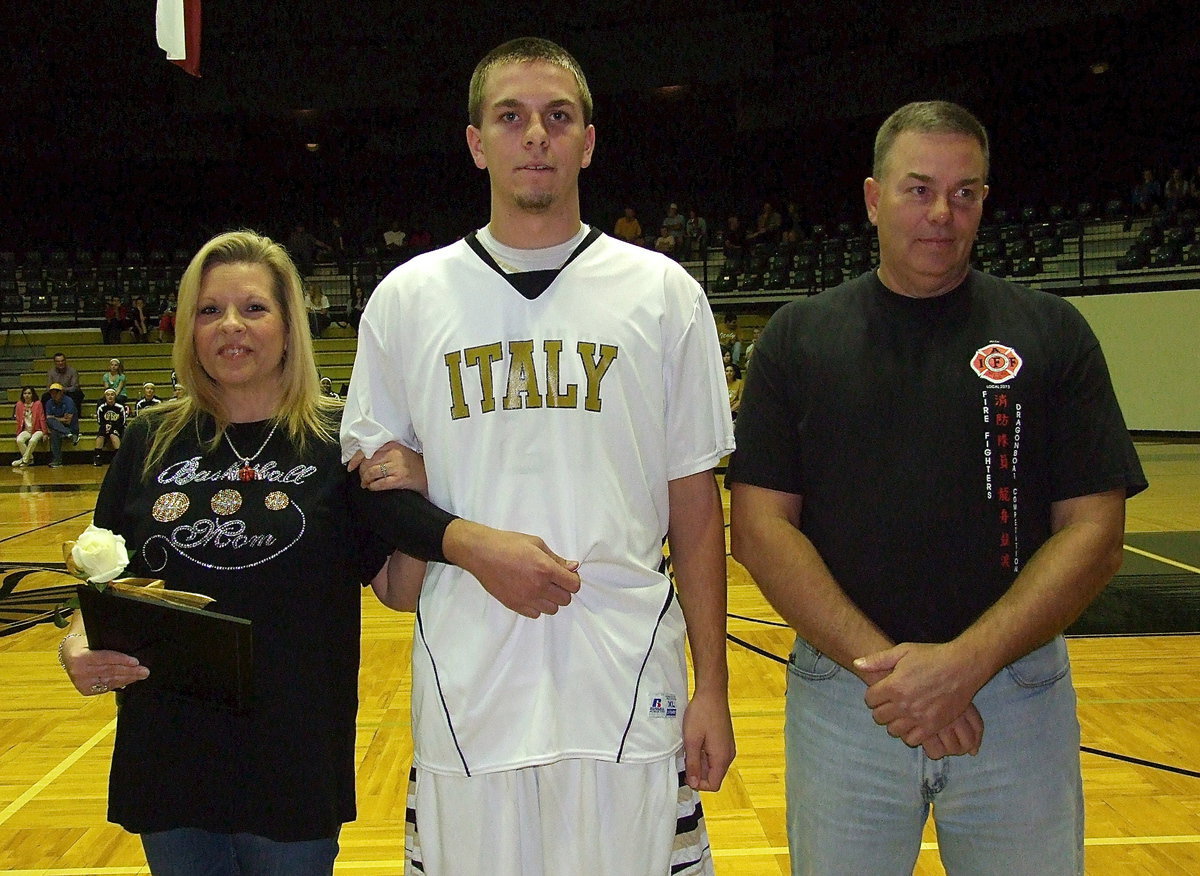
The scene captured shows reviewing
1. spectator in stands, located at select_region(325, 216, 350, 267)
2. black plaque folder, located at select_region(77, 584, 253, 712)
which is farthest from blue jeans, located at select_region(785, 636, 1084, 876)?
spectator in stands, located at select_region(325, 216, 350, 267)

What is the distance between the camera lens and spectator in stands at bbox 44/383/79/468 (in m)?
15.9

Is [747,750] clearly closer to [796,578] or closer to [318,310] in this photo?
[796,578]

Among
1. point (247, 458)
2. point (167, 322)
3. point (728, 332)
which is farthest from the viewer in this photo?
point (167, 322)

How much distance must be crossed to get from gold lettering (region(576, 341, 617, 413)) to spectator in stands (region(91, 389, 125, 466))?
15.2 metres

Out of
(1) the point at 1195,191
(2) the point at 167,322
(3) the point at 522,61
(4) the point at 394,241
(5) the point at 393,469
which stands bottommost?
(5) the point at 393,469

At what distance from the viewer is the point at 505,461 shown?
1.87m

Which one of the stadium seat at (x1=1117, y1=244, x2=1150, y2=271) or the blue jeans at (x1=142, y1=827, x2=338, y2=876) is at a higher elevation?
the stadium seat at (x1=1117, y1=244, x2=1150, y2=271)

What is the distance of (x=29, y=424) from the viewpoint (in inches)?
615

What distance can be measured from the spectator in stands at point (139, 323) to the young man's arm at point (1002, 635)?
1942 cm

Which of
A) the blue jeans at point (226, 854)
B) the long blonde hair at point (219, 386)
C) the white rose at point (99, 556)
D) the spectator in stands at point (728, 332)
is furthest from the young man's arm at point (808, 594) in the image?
the spectator in stands at point (728, 332)

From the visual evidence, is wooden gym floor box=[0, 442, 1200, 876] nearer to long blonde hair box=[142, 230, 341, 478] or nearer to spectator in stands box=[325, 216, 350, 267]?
long blonde hair box=[142, 230, 341, 478]

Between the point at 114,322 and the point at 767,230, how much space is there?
39.4ft

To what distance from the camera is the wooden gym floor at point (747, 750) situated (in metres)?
3.25

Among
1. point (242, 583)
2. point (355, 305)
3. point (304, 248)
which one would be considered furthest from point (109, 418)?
point (242, 583)
